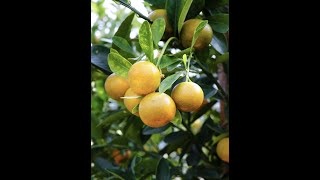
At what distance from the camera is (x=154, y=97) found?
23.9 inches

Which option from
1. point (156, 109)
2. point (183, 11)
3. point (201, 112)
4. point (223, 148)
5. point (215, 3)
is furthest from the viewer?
point (201, 112)

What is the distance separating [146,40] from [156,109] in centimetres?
10

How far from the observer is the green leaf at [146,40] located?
25.1 inches

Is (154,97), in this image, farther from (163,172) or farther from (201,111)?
(201,111)

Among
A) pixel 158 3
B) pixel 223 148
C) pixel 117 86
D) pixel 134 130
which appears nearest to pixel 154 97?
pixel 117 86

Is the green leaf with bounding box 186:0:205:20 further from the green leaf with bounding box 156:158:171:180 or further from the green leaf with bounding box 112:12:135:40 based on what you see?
the green leaf with bounding box 156:158:171:180

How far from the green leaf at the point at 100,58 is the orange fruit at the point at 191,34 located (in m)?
0.19

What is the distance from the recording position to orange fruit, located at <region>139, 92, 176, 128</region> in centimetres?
60
